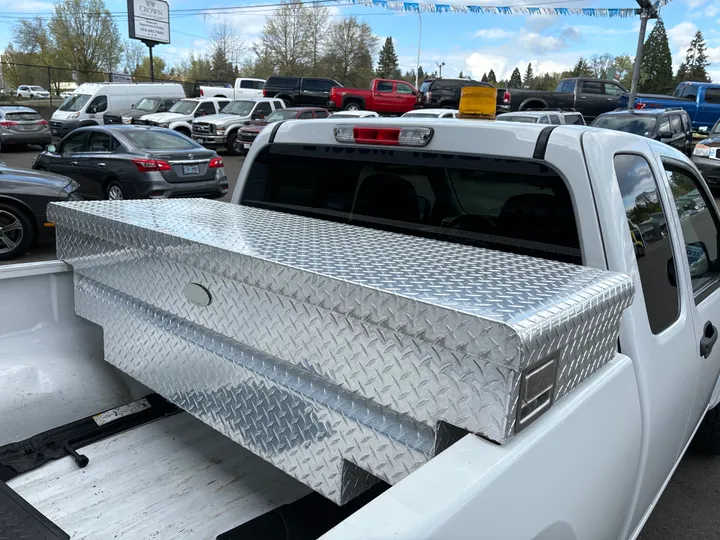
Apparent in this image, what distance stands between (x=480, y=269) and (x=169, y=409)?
5.02ft

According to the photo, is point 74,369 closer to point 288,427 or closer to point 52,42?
point 288,427

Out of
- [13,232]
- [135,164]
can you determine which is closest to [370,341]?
[13,232]

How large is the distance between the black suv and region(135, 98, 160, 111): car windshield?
312 inches

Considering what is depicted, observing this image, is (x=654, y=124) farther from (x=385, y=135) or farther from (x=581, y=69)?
(x=581, y=69)

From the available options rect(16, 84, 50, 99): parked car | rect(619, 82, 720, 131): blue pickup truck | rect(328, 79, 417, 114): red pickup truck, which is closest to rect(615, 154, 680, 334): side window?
rect(619, 82, 720, 131): blue pickup truck

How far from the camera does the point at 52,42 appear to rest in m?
54.0

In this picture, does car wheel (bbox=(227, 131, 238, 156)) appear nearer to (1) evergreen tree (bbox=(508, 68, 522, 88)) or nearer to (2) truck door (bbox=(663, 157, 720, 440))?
(2) truck door (bbox=(663, 157, 720, 440))

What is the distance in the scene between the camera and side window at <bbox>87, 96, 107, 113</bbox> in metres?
24.8

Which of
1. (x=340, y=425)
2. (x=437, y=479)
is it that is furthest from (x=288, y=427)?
(x=437, y=479)

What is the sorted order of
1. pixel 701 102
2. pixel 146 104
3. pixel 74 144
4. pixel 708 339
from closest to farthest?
pixel 708 339 → pixel 74 144 → pixel 146 104 → pixel 701 102

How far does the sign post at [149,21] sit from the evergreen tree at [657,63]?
54.7 m

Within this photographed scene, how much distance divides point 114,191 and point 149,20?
3610 cm

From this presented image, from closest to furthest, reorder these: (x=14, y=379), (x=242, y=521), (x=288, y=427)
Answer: (x=288, y=427)
(x=242, y=521)
(x=14, y=379)

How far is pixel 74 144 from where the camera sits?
12.1 metres
